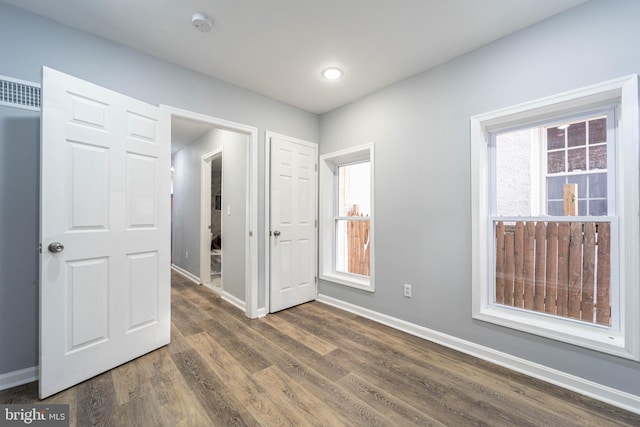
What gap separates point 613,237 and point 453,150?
120cm

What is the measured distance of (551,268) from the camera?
6.51 ft

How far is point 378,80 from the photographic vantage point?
9.06 ft

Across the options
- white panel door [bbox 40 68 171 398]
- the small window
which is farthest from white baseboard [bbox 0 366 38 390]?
the small window

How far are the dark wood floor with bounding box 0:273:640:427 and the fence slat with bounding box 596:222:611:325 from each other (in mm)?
547

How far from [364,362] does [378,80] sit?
2.67 meters

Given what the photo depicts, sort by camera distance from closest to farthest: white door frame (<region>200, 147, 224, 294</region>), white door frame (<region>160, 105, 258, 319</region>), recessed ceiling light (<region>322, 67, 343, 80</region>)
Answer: recessed ceiling light (<region>322, 67, 343, 80</region>) < white door frame (<region>160, 105, 258, 319</region>) < white door frame (<region>200, 147, 224, 294</region>)

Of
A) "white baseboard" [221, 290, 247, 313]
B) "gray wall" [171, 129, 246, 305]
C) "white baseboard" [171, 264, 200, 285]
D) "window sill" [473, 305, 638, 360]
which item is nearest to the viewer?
"window sill" [473, 305, 638, 360]

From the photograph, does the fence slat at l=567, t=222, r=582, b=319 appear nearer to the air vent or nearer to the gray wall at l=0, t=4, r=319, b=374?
the gray wall at l=0, t=4, r=319, b=374

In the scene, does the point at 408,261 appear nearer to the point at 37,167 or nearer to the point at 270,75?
→ the point at 270,75

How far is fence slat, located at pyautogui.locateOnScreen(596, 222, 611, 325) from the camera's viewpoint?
5.77 feet

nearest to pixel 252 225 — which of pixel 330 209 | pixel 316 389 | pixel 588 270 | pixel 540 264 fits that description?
pixel 330 209

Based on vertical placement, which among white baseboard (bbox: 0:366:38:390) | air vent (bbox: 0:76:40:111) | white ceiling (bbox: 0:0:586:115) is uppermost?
white ceiling (bbox: 0:0:586:115)

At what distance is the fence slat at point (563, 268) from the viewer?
6.25ft

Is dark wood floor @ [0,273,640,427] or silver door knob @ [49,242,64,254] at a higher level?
silver door knob @ [49,242,64,254]
